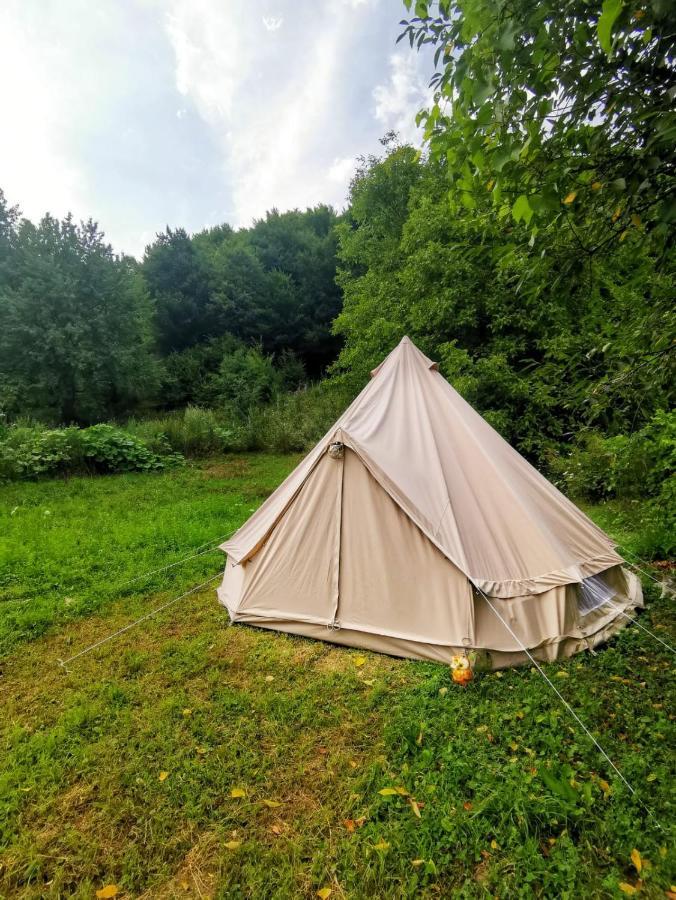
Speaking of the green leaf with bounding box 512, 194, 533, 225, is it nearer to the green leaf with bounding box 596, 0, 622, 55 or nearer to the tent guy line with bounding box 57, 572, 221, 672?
the green leaf with bounding box 596, 0, 622, 55

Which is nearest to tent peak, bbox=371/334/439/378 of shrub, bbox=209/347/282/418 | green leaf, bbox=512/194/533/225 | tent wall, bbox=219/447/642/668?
tent wall, bbox=219/447/642/668

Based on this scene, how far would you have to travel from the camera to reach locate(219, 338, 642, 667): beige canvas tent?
2.70 m

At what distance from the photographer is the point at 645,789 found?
5.94 feet

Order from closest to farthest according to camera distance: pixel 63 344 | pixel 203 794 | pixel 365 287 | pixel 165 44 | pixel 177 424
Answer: pixel 203 794 → pixel 165 44 → pixel 177 424 → pixel 365 287 → pixel 63 344

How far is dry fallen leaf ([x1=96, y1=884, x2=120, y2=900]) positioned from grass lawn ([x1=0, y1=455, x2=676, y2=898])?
3 centimetres

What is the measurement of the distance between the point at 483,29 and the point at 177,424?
10340 millimetres

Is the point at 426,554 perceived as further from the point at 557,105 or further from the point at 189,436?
the point at 189,436

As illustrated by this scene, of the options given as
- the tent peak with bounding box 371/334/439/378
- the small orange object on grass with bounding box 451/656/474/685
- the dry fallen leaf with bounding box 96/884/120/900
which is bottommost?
the small orange object on grass with bounding box 451/656/474/685

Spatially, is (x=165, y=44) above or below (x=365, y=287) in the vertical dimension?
above

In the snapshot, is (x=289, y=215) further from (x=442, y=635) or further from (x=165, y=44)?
(x=442, y=635)

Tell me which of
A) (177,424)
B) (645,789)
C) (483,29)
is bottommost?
(645,789)

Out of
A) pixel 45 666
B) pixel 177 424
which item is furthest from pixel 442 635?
pixel 177 424

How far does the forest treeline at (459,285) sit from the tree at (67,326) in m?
0.07

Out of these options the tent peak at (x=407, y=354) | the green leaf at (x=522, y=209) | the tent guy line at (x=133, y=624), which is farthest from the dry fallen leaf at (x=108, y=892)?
the tent peak at (x=407, y=354)
